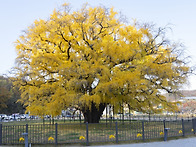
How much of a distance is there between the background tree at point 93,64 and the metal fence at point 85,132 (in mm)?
5856

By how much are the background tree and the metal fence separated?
19.2 ft

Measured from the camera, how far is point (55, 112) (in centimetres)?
2461

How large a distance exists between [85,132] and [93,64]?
9.31 m

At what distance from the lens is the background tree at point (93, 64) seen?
2341 centimetres

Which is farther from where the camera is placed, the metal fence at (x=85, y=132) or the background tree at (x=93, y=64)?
the background tree at (x=93, y=64)

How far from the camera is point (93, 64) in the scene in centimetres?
2420

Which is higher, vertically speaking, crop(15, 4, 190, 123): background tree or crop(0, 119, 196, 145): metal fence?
crop(15, 4, 190, 123): background tree

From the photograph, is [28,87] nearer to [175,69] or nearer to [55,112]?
[55,112]

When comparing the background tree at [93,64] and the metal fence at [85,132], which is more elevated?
the background tree at [93,64]

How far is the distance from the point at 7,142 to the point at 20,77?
42.6 feet

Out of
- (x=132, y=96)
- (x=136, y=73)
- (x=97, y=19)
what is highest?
(x=97, y=19)

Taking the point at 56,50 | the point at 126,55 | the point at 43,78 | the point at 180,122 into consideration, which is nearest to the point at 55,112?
the point at 43,78

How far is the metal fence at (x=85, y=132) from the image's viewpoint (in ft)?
49.5

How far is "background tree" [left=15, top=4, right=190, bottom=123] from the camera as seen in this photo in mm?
23406
